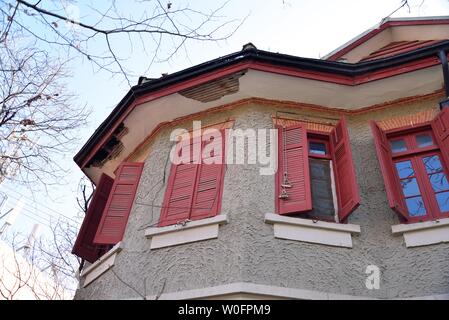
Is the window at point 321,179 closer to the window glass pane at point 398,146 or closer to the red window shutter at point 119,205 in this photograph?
the window glass pane at point 398,146

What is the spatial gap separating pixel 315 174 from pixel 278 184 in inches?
26.7

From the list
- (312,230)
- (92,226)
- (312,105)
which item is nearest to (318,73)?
(312,105)

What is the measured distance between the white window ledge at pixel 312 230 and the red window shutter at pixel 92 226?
138 inches

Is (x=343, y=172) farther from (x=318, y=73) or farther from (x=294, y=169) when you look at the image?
(x=318, y=73)

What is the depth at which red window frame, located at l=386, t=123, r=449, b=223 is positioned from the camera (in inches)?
220

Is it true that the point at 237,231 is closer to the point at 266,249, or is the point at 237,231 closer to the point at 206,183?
the point at 266,249

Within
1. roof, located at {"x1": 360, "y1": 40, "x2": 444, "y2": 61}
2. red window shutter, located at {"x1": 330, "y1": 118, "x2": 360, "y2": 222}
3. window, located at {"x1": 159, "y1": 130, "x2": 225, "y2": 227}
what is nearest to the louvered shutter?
window, located at {"x1": 159, "y1": 130, "x2": 225, "y2": 227}

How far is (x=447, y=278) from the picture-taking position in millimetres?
4910

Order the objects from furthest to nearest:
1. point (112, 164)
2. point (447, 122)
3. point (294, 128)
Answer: point (112, 164) → point (294, 128) → point (447, 122)

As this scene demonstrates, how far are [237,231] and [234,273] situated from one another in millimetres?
583

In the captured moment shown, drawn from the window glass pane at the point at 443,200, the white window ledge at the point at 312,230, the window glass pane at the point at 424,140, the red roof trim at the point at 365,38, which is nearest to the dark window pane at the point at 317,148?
the window glass pane at the point at 424,140

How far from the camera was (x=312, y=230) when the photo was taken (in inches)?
213
